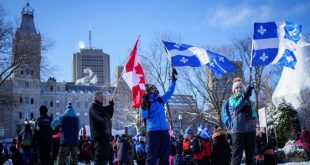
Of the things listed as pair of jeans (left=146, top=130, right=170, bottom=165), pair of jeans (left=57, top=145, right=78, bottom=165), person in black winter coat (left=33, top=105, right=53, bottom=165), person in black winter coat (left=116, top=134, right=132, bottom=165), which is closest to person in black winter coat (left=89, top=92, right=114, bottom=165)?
pair of jeans (left=146, top=130, right=170, bottom=165)

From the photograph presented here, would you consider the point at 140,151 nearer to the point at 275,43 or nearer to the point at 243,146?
the point at 275,43

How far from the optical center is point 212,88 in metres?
39.7

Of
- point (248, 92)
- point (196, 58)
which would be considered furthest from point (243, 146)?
point (196, 58)

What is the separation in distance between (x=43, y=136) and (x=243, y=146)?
595cm

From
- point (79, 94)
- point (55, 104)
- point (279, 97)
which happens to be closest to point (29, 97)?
point (55, 104)

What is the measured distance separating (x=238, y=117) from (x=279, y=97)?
19505 mm

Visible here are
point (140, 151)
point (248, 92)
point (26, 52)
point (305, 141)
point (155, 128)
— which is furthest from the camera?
point (26, 52)

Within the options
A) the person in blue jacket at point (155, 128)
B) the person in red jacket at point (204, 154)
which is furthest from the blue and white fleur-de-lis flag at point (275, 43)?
the person in red jacket at point (204, 154)

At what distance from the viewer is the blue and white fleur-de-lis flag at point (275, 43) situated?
11.0m

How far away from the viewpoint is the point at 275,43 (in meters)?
11.5

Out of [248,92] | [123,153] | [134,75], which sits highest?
[134,75]

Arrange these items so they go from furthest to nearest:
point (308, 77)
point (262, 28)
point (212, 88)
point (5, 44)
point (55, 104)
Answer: point (55, 104)
point (212, 88)
point (5, 44)
point (308, 77)
point (262, 28)

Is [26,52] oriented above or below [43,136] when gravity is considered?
above

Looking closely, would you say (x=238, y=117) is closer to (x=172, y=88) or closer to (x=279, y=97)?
(x=172, y=88)
